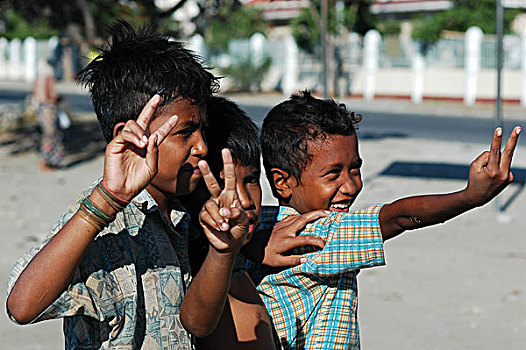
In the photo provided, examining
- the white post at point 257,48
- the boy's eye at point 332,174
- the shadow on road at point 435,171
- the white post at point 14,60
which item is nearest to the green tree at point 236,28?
the white post at point 257,48

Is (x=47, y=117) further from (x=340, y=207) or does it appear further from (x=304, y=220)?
(x=304, y=220)

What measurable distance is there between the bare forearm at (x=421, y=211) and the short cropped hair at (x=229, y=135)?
0.33m

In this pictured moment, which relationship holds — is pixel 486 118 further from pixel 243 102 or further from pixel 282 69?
pixel 282 69

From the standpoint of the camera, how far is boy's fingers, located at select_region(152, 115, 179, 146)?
61.1 inches

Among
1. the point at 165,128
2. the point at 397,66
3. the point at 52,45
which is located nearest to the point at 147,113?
the point at 165,128

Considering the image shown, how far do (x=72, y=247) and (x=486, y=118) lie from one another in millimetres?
17508

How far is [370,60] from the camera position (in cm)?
2488

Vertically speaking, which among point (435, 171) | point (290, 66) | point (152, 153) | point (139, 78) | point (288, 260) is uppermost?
point (139, 78)

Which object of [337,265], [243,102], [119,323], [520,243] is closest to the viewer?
[119,323]

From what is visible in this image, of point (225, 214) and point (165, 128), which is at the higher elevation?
point (165, 128)

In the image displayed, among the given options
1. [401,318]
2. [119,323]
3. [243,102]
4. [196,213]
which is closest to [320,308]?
[196,213]

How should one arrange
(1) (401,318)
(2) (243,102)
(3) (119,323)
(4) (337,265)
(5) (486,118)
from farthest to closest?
(2) (243,102) → (5) (486,118) → (1) (401,318) → (4) (337,265) → (3) (119,323)

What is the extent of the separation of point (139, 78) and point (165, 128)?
7.9 inches

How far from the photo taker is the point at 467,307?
16.8 ft
